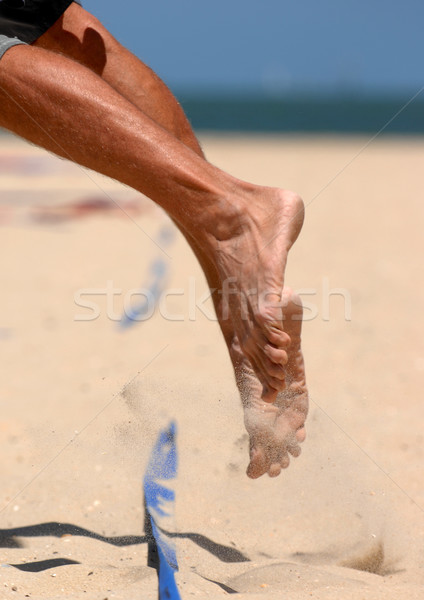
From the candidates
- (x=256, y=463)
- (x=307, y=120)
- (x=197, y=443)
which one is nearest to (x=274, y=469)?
(x=256, y=463)

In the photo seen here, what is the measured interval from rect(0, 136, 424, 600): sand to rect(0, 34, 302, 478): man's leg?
354 millimetres

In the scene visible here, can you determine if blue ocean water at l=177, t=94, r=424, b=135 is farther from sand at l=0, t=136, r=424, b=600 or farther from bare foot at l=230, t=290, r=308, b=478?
bare foot at l=230, t=290, r=308, b=478

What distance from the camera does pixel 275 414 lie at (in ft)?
5.28

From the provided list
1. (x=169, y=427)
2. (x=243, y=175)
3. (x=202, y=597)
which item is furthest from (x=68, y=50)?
(x=243, y=175)

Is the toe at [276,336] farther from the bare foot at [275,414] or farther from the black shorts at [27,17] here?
the black shorts at [27,17]

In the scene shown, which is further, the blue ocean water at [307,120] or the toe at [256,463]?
the blue ocean water at [307,120]

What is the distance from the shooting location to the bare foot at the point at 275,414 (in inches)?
62.4

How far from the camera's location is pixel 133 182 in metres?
1.43

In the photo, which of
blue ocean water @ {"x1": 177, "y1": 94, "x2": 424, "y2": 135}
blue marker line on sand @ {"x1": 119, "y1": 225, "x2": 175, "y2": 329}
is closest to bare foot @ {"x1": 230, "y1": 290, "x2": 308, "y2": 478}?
blue marker line on sand @ {"x1": 119, "y1": 225, "x2": 175, "y2": 329}

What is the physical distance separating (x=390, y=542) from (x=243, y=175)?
720 centimetres

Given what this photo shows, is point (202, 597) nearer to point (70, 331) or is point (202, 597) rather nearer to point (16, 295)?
point (70, 331)

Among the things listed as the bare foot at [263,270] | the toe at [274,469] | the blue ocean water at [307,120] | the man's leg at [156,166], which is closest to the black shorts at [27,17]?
the man's leg at [156,166]

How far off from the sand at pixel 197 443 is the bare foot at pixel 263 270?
0.93 ft

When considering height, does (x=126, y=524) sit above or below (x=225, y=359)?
below
